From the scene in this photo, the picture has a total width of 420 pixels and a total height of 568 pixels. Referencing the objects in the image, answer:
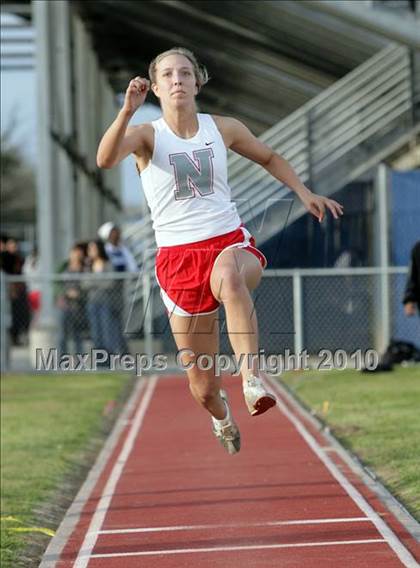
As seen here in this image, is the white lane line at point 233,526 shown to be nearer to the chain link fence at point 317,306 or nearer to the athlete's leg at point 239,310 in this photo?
the athlete's leg at point 239,310

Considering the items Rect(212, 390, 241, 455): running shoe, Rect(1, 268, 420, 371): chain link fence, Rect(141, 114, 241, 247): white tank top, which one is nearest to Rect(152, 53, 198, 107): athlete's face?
Rect(141, 114, 241, 247): white tank top

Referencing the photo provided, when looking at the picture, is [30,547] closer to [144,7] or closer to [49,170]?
[49,170]

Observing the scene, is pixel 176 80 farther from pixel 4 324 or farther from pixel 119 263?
pixel 4 324

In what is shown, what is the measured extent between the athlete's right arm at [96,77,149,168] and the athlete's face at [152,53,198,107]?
237mm

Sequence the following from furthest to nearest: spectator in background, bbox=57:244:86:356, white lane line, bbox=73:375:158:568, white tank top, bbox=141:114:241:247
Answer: spectator in background, bbox=57:244:86:356, white lane line, bbox=73:375:158:568, white tank top, bbox=141:114:241:247

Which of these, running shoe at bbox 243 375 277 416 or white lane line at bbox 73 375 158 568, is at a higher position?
running shoe at bbox 243 375 277 416

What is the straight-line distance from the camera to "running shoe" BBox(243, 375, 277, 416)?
7.67 meters

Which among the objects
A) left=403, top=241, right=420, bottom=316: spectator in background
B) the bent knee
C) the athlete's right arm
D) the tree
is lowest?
left=403, top=241, right=420, bottom=316: spectator in background

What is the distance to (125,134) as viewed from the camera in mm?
7672

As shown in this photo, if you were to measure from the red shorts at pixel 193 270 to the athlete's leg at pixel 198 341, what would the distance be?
6cm

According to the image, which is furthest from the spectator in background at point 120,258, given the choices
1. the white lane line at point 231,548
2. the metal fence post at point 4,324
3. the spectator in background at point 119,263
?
the white lane line at point 231,548

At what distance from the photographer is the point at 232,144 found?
818 centimetres

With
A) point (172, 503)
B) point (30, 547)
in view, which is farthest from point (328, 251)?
point (30, 547)

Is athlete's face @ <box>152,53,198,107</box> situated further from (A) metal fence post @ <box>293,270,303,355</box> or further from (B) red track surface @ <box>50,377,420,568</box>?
(A) metal fence post @ <box>293,270,303,355</box>
